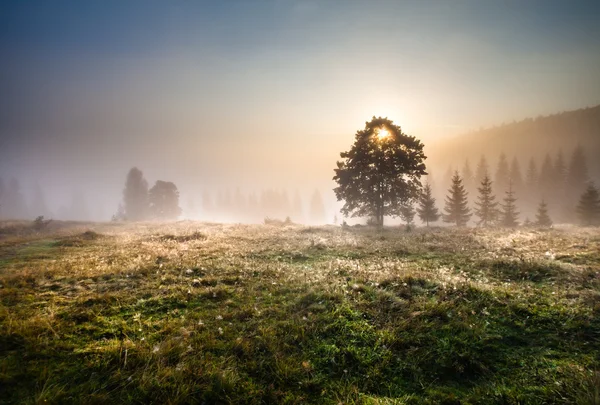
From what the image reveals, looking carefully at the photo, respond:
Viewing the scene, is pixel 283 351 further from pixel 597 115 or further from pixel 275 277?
pixel 597 115

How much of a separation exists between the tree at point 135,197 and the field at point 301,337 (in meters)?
73.9

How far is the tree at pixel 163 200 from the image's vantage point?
7512 centimetres

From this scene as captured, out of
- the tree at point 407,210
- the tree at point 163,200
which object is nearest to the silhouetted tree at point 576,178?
the tree at point 407,210

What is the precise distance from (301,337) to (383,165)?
28.7 metres

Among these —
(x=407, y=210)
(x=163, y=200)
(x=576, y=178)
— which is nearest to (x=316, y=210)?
(x=163, y=200)

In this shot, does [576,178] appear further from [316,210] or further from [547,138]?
[547,138]

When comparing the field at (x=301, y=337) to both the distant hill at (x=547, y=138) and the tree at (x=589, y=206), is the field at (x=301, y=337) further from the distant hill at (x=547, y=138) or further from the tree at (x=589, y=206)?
the distant hill at (x=547, y=138)

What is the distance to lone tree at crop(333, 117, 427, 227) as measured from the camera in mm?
31344

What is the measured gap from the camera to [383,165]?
31.3m

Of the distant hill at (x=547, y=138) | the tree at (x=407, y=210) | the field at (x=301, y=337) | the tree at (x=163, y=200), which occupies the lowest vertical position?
the field at (x=301, y=337)

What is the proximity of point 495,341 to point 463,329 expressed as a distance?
511 millimetres

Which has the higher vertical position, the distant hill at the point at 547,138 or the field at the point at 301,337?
the distant hill at the point at 547,138

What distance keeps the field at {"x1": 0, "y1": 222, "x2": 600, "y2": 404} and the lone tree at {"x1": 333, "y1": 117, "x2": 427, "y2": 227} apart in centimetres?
2323

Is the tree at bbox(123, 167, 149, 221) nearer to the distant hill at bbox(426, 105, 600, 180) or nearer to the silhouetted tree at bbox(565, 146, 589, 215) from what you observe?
the silhouetted tree at bbox(565, 146, 589, 215)
